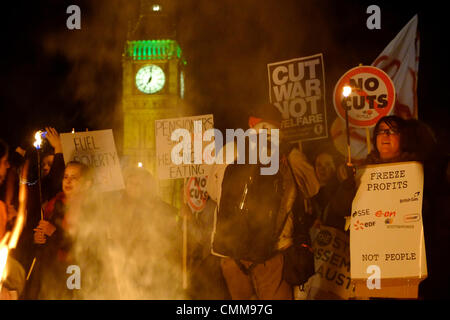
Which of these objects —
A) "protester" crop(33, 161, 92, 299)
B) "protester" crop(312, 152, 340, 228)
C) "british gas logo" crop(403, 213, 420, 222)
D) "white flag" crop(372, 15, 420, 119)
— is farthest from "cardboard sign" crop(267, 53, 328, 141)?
"protester" crop(33, 161, 92, 299)

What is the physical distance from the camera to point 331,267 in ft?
20.9

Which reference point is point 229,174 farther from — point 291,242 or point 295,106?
point 295,106

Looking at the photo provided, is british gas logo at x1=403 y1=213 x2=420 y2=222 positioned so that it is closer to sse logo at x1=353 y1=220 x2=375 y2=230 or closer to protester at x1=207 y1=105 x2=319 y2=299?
sse logo at x1=353 y1=220 x2=375 y2=230

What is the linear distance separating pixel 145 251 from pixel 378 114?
3160 mm

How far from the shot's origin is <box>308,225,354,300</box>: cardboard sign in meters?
6.30

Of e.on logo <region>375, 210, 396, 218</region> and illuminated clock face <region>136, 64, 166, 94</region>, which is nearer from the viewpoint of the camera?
e.on logo <region>375, 210, 396, 218</region>

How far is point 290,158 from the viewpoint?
576cm

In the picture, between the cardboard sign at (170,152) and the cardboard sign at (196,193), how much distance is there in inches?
15.5

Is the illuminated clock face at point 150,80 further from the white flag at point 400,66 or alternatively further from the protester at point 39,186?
the protester at point 39,186

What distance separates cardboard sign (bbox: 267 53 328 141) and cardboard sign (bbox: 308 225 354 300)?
1.50 metres

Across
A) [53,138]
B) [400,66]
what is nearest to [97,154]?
[53,138]

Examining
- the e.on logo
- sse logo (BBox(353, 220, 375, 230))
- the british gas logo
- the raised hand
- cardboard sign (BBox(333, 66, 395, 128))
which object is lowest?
sse logo (BBox(353, 220, 375, 230))

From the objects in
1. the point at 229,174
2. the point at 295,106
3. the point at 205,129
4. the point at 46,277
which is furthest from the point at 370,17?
the point at 46,277

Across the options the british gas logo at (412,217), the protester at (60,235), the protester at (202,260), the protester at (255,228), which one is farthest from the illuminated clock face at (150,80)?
the british gas logo at (412,217)
